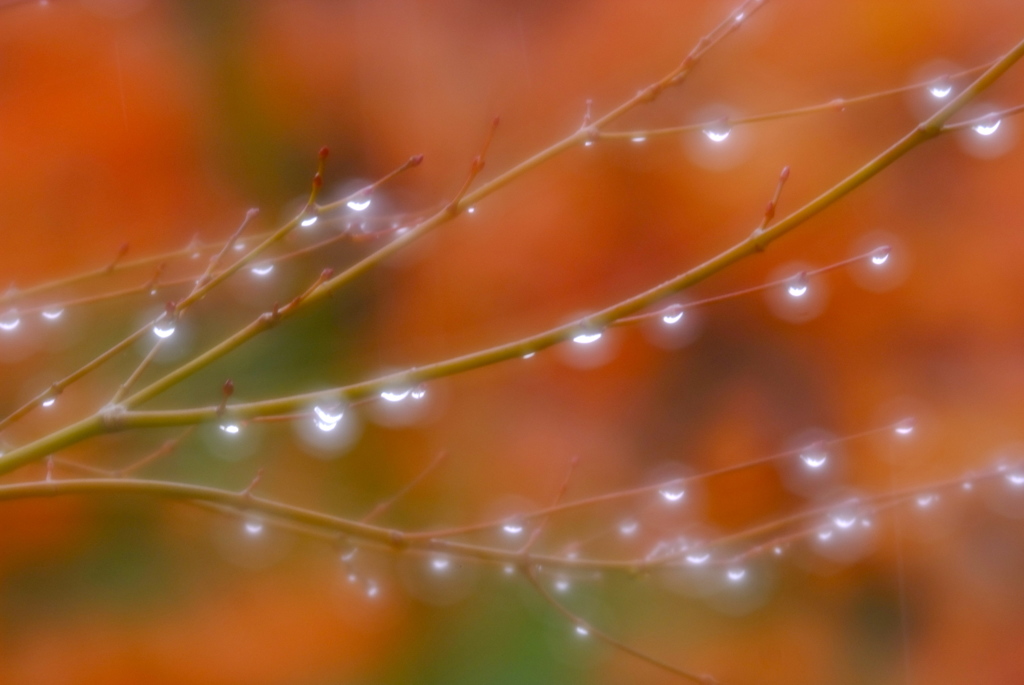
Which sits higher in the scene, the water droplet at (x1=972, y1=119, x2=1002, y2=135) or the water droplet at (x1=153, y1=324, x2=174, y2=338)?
the water droplet at (x1=972, y1=119, x2=1002, y2=135)

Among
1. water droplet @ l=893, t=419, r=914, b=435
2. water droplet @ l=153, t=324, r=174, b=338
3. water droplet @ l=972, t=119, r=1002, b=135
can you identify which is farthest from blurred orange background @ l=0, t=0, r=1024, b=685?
water droplet @ l=153, t=324, r=174, b=338

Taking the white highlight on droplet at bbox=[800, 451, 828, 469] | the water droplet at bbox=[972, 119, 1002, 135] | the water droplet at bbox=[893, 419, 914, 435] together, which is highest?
the water droplet at bbox=[972, 119, 1002, 135]

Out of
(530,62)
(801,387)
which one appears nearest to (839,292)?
(801,387)

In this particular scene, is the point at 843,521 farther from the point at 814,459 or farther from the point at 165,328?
the point at 165,328

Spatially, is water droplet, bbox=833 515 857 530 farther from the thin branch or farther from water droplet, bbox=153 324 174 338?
water droplet, bbox=153 324 174 338

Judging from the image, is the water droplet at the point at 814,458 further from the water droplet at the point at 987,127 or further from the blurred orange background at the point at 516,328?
the water droplet at the point at 987,127

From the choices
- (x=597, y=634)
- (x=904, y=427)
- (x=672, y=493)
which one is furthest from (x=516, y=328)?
(x=904, y=427)

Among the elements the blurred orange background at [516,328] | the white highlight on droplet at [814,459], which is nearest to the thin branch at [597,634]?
the blurred orange background at [516,328]

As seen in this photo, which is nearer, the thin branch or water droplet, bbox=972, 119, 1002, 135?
water droplet, bbox=972, 119, 1002, 135
